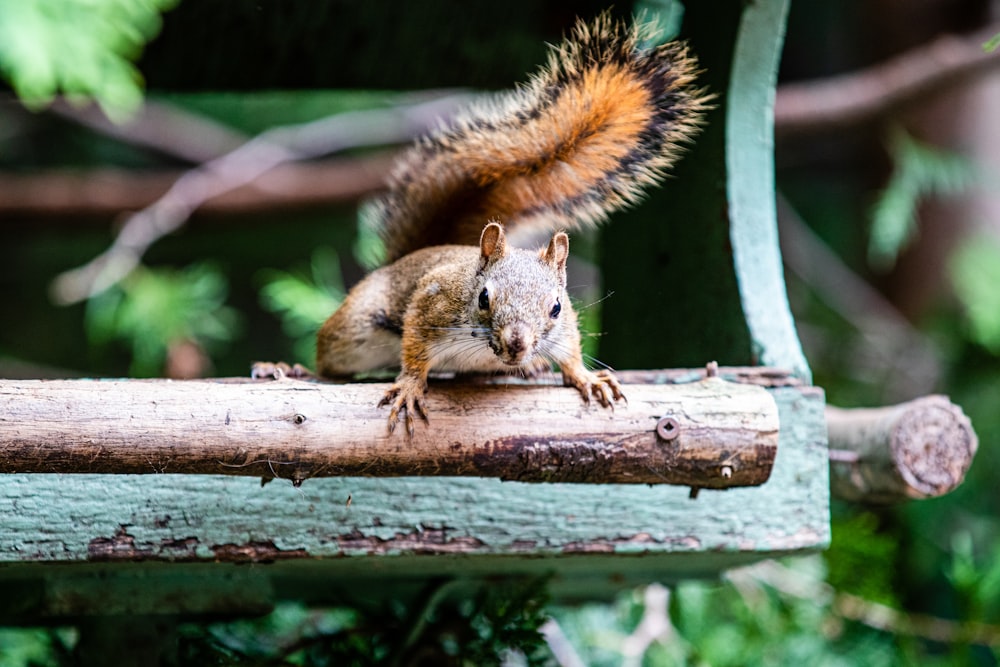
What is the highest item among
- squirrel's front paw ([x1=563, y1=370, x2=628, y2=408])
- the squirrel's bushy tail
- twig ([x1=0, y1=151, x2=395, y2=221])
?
twig ([x1=0, y1=151, x2=395, y2=221])

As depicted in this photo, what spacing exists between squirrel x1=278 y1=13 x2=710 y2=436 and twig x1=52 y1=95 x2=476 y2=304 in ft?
4.05

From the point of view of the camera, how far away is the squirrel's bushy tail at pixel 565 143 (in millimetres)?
1159

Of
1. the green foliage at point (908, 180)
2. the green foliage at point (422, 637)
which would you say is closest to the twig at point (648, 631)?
the green foliage at point (422, 637)

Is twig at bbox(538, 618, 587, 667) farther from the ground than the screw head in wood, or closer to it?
closer to it

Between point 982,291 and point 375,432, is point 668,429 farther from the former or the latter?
point 982,291

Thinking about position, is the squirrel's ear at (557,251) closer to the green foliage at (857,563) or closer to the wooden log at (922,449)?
the wooden log at (922,449)

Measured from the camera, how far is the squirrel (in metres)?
1.15

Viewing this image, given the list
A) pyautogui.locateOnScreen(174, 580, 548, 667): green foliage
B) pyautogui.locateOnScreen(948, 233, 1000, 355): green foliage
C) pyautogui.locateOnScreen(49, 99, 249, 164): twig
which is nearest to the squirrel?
pyautogui.locateOnScreen(174, 580, 548, 667): green foliage

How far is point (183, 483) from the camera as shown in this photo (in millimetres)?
1091

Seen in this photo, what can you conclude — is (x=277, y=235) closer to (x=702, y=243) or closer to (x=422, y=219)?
(x=422, y=219)

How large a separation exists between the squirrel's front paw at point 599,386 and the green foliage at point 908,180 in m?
1.76

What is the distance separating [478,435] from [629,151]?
42 centimetres

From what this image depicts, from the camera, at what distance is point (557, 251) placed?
1245 millimetres

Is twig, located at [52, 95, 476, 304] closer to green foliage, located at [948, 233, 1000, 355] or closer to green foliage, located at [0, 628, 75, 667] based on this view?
green foliage, located at [0, 628, 75, 667]
